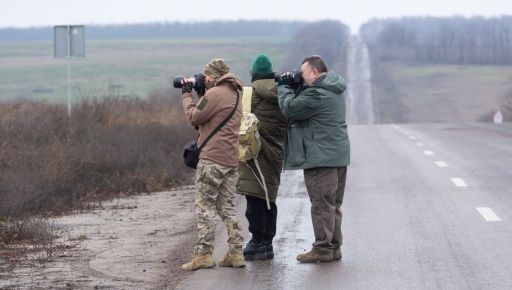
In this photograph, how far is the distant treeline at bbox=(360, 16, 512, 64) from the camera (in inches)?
4210

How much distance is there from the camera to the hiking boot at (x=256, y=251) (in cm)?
1066

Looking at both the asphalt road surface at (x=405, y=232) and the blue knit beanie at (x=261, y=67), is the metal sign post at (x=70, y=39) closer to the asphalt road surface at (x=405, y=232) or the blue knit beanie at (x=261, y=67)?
the asphalt road surface at (x=405, y=232)

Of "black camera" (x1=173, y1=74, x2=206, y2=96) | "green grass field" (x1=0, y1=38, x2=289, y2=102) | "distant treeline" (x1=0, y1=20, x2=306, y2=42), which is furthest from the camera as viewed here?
"distant treeline" (x1=0, y1=20, x2=306, y2=42)

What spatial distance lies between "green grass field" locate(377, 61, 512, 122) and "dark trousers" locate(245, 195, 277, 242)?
4573cm

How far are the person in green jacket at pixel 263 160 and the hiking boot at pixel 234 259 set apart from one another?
1.40 ft

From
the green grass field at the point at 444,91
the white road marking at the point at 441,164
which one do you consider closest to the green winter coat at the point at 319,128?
the white road marking at the point at 441,164

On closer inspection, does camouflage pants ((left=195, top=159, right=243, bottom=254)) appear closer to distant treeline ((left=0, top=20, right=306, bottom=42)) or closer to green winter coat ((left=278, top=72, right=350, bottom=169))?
green winter coat ((left=278, top=72, right=350, bottom=169))

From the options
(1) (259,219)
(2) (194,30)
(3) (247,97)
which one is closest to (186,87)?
(3) (247,97)

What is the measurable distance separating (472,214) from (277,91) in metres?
4.45

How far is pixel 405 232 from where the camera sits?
1238 cm

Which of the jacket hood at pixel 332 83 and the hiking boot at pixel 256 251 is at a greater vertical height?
the jacket hood at pixel 332 83

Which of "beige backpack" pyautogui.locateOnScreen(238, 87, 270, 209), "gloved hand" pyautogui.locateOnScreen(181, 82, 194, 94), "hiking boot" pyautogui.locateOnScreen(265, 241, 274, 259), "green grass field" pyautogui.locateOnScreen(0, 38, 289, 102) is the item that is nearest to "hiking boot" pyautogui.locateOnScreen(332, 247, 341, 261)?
"hiking boot" pyautogui.locateOnScreen(265, 241, 274, 259)

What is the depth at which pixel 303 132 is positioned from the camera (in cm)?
1044

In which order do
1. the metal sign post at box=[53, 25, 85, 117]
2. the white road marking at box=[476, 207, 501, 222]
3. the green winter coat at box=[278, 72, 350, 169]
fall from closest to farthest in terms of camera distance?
1. the green winter coat at box=[278, 72, 350, 169]
2. the white road marking at box=[476, 207, 501, 222]
3. the metal sign post at box=[53, 25, 85, 117]
